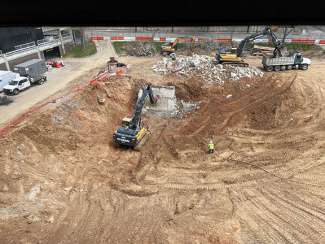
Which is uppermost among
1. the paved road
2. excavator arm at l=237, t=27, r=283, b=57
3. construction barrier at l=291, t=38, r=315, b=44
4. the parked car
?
excavator arm at l=237, t=27, r=283, b=57

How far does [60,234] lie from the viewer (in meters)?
14.2

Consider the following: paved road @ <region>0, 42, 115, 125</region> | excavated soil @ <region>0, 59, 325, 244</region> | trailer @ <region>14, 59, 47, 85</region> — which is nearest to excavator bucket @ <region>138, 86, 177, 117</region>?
excavated soil @ <region>0, 59, 325, 244</region>

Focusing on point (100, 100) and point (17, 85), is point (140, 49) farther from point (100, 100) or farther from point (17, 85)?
point (17, 85)

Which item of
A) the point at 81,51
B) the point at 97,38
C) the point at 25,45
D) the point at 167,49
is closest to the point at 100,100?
the point at 167,49

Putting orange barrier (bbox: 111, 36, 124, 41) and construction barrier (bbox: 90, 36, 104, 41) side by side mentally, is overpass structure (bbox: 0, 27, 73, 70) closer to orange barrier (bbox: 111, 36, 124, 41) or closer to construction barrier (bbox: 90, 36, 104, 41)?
construction barrier (bbox: 90, 36, 104, 41)

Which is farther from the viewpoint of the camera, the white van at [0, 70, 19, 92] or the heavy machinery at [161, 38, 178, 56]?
the heavy machinery at [161, 38, 178, 56]

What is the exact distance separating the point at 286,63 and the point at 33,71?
2576cm

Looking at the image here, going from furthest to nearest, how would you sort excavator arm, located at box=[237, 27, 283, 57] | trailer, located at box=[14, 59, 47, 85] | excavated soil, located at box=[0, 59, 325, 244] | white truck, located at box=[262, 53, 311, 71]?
white truck, located at box=[262, 53, 311, 71] < excavator arm, located at box=[237, 27, 283, 57] < trailer, located at box=[14, 59, 47, 85] < excavated soil, located at box=[0, 59, 325, 244]

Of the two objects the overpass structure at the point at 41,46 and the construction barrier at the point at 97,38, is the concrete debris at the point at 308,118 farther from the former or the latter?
the construction barrier at the point at 97,38

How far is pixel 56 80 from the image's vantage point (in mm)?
28281

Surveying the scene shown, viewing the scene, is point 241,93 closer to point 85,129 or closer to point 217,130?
point 217,130

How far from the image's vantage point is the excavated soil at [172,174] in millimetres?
14531

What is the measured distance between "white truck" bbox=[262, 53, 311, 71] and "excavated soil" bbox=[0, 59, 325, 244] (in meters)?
4.78

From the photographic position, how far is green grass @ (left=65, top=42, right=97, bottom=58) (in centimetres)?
3656
